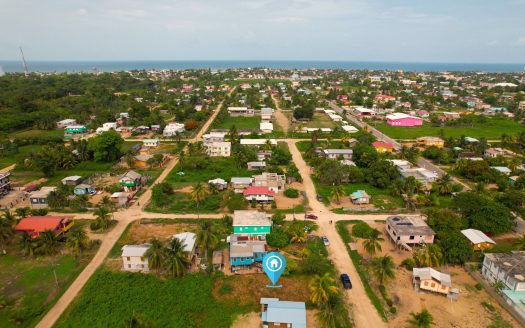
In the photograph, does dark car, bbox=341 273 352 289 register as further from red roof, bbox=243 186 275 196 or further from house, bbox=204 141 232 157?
house, bbox=204 141 232 157

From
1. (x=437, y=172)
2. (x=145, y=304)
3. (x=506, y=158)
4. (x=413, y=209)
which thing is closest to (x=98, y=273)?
(x=145, y=304)

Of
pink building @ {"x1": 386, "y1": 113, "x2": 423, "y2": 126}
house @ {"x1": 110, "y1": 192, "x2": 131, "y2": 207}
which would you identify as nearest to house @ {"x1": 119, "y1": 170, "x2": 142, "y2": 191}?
house @ {"x1": 110, "y1": 192, "x2": 131, "y2": 207}

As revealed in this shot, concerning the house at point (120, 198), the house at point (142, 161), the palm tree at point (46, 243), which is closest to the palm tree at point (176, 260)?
the palm tree at point (46, 243)

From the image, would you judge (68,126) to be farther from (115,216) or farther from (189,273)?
(189,273)

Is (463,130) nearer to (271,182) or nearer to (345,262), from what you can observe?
(271,182)

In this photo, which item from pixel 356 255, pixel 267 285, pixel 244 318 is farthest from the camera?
pixel 356 255

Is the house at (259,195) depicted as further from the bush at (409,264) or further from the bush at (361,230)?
the bush at (409,264)

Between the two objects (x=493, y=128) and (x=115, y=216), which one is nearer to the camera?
(x=115, y=216)
